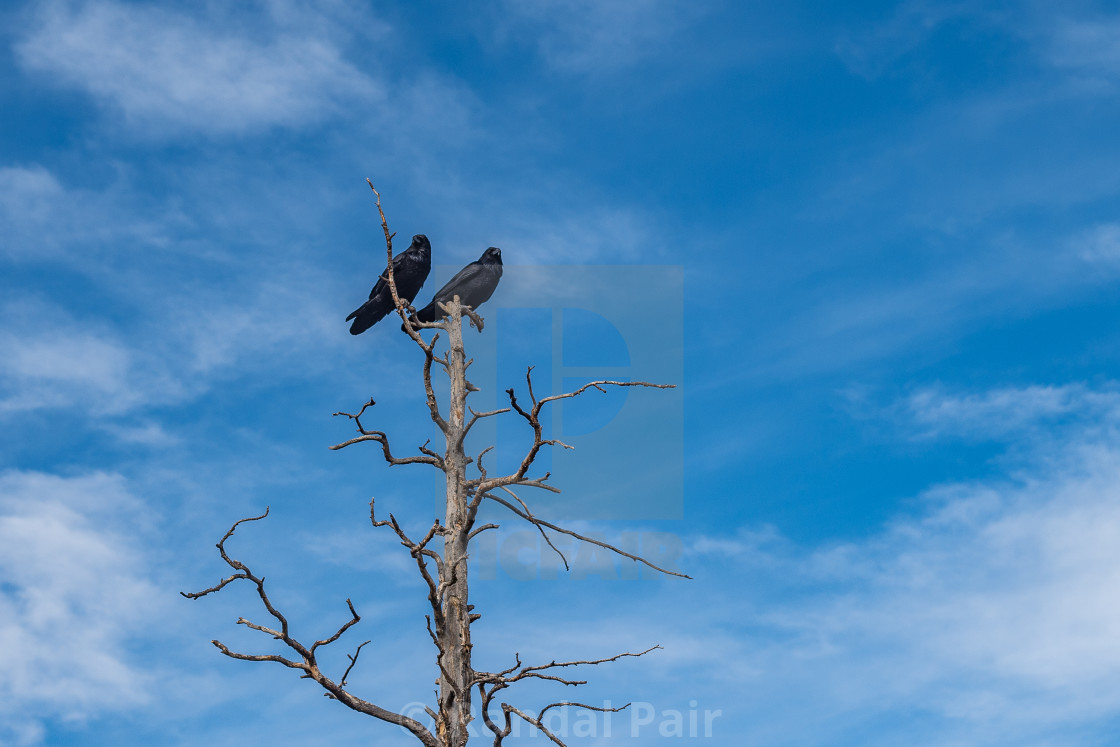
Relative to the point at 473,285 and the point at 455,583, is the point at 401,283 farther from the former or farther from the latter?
the point at 455,583

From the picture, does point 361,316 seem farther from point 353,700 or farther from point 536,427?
point 353,700

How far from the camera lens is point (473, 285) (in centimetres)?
990

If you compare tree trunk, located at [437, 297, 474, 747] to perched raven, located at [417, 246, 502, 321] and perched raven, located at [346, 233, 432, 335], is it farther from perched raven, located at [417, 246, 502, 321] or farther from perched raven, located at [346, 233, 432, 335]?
perched raven, located at [346, 233, 432, 335]

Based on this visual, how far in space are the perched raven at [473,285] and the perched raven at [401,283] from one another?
4.02 feet

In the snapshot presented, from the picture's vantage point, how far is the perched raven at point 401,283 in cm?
1071

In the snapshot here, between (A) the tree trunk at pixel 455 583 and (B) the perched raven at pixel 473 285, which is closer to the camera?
(A) the tree trunk at pixel 455 583

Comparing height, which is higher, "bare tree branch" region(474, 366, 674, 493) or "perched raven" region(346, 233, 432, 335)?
"perched raven" region(346, 233, 432, 335)

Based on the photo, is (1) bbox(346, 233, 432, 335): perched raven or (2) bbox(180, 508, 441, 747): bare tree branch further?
(1) bbox(346, 233, 432, 335): perched raven

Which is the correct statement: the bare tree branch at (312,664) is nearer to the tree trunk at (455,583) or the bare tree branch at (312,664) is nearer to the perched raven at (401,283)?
the tree trunk at (455,583)

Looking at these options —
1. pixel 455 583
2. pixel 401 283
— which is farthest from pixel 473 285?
pixel 455 583

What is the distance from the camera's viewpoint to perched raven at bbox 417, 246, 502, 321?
9.56 m

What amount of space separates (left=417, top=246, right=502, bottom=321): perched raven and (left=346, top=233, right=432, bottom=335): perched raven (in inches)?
48.2

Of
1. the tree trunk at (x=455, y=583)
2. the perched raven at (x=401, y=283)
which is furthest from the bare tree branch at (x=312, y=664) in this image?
the perched raven at (x=401, y=283)

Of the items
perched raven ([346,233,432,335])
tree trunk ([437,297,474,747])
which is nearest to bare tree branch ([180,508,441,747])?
tree trunk ([437,297,474,747])
